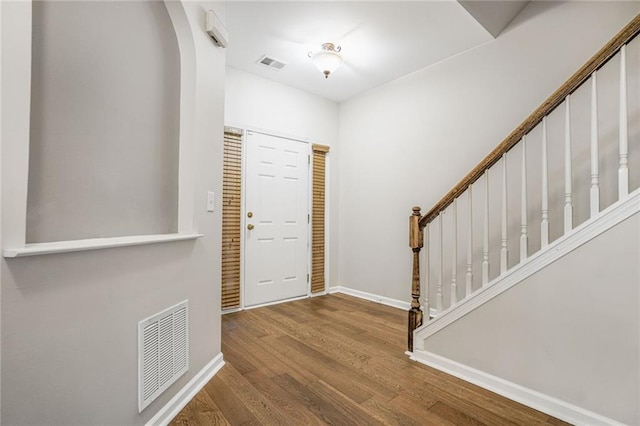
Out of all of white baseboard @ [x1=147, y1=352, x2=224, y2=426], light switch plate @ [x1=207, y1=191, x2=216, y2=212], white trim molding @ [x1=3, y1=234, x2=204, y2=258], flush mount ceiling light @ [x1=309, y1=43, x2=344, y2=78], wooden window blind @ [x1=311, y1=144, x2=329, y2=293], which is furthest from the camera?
wooden window blind @ [x1=311, y1=144, x2=329, y2=293]

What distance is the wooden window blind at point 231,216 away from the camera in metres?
3.25

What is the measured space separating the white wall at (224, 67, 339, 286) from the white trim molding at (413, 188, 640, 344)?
7.49 ft

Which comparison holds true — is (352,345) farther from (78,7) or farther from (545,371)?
(78,7)

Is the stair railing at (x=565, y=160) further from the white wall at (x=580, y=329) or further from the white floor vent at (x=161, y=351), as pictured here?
the white floor vent at (x=161, y=351)

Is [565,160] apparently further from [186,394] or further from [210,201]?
[186,394]

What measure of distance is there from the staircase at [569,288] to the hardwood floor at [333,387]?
169mm

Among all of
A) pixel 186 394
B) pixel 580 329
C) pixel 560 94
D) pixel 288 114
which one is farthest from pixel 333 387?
pixel 288 114

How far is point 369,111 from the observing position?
3902 millimetres

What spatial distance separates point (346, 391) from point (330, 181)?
288 centimetres

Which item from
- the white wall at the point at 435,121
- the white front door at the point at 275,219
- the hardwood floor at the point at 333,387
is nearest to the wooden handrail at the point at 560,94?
the white wall at the point at 435,121

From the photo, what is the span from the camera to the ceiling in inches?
94.0

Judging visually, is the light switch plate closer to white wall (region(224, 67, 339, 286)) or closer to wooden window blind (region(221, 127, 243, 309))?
wooden window blind (region(221, 127, 243, 309))

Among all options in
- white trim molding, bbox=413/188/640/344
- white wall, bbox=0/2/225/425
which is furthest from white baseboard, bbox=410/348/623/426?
white wall, bbox=0/2/225/425

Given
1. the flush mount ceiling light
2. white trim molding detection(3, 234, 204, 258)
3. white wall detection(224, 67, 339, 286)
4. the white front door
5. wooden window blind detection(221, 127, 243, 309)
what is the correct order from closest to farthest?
white trim molding detection(3, 234, 204, 258)
the flush mount ceiling light
wooden window blind detection(221, 127, 243, 309)
white wall detection(224, 67, 339, 286)
the white front door
